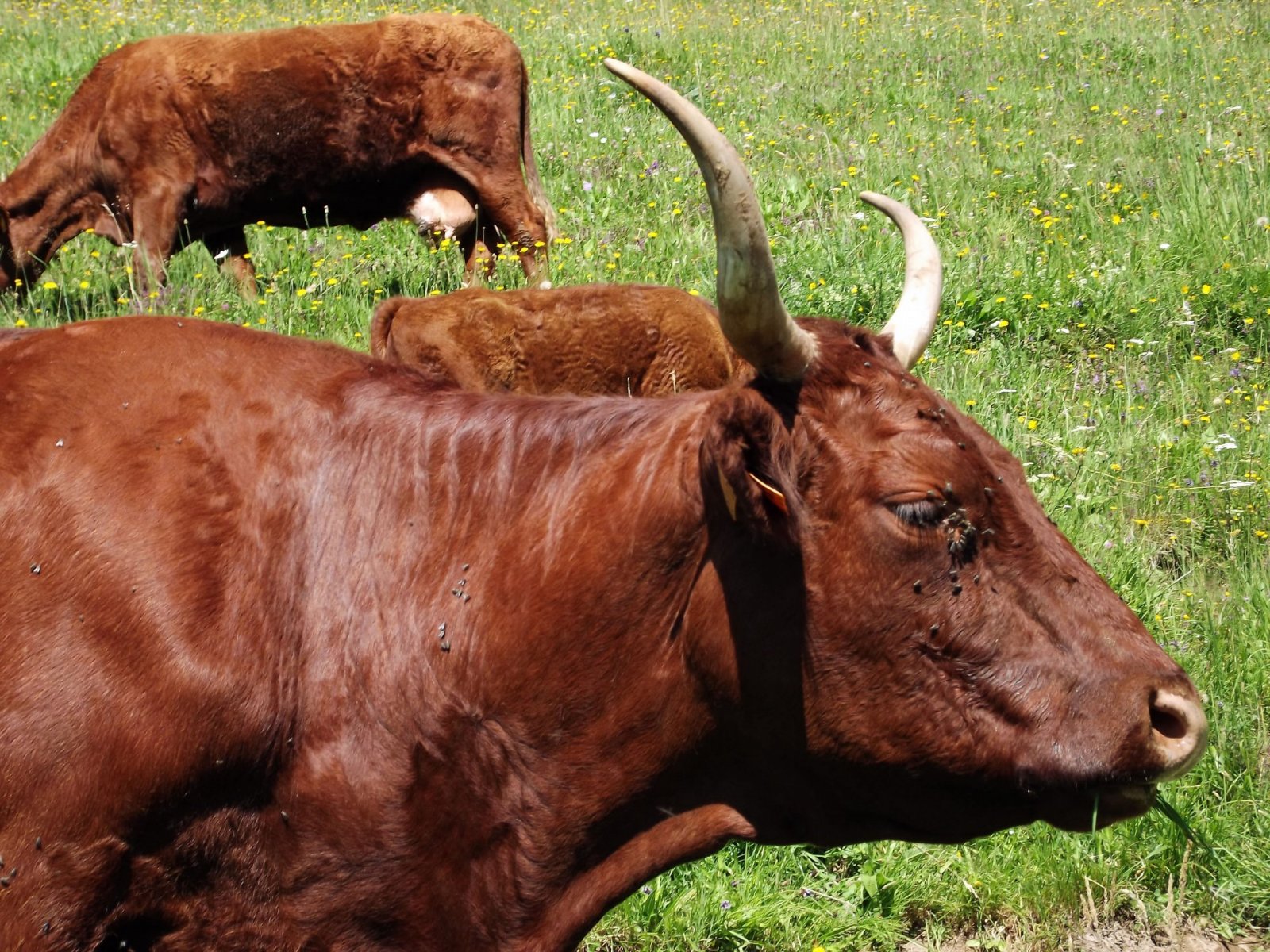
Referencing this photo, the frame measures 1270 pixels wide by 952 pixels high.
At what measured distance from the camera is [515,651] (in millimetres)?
2711

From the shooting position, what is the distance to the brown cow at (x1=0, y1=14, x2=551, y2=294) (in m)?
9.23

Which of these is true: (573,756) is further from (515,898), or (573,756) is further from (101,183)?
(101,183)

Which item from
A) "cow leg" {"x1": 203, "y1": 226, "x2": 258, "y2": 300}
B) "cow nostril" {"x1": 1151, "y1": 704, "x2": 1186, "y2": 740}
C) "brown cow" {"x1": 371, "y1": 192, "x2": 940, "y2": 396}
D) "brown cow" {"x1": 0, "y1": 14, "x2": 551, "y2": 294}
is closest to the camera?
"cow nostril" {"x1": 1151, "y1": 704, "x2": 1186, "y2": 740}

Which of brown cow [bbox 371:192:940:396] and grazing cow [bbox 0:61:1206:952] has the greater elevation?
grazing cow [bbox 0:61:1206:952]

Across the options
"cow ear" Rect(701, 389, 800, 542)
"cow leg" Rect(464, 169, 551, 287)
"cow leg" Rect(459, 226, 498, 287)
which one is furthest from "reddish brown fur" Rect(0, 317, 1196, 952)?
"cow leg" Rect(464, 169, 551, 287)

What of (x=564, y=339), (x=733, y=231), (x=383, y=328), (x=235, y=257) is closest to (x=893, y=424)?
(x=733, y=231)

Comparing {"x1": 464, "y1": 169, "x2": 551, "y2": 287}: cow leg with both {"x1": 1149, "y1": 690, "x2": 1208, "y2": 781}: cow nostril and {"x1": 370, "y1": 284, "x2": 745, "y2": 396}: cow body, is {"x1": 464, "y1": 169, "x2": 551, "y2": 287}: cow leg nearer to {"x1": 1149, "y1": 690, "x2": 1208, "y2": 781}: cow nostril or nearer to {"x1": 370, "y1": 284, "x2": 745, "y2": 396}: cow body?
{"x1": 370, "y1": 284, "x2": 745, "y2": 396}: cow body

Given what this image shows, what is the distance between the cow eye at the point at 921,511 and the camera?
97.0 inches

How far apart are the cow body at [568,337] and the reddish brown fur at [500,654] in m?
3.57

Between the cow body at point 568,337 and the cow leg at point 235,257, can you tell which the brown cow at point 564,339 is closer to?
the cow body at point 568,337

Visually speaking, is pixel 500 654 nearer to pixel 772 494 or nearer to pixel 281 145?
pixel 772 494

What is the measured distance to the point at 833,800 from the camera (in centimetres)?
269

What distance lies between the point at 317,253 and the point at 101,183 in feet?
5.54

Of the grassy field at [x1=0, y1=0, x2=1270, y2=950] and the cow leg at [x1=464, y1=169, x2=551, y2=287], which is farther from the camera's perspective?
the cow leg at [x1=464, y1=169, x2=551, y2=287]
